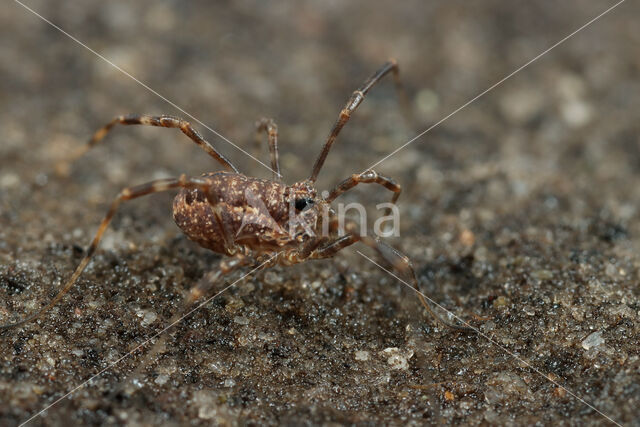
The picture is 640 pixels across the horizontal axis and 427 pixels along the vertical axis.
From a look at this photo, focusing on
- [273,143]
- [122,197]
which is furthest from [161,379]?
[273,143]

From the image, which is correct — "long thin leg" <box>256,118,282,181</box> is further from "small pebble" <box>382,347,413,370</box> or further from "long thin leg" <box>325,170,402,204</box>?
"small pebble" <box>382,347,413,370</box>

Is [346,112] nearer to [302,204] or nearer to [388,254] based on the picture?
[302,204]

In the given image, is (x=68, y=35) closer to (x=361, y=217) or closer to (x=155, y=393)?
(x=361, y=217)

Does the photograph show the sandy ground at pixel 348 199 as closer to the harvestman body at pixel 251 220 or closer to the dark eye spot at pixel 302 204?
the harvestman body at pixel 251 220

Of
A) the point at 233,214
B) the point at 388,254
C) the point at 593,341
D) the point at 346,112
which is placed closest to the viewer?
the point at 593,341

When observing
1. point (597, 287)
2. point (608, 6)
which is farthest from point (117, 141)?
point (608, 6)

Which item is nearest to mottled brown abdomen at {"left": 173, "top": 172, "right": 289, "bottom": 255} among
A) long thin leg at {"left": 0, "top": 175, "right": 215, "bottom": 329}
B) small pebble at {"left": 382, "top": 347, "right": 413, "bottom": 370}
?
long thin leg at {"left": 0, "top": 175, "right": 215, "bottom": 329}
